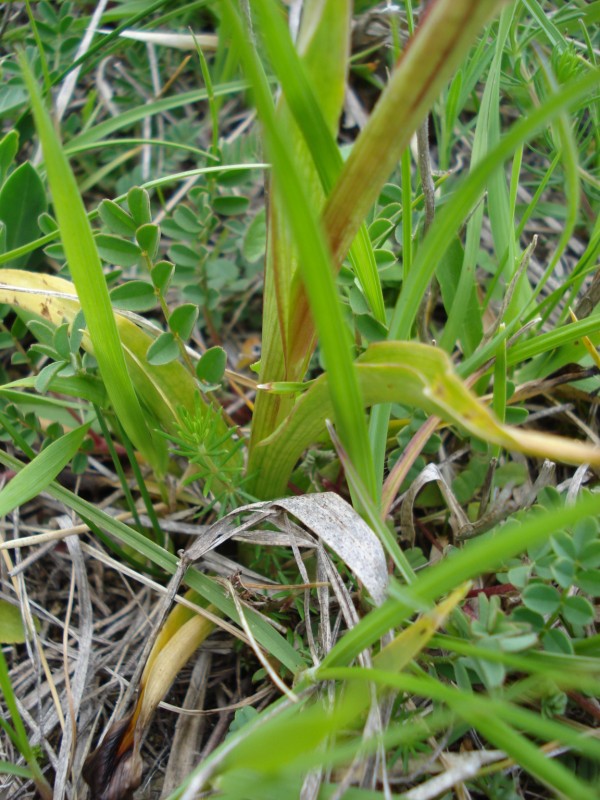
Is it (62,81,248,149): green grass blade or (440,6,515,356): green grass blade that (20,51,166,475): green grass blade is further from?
(62,81,248,149): green grass blade

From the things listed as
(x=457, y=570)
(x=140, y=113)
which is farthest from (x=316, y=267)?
(x=140, y=113)

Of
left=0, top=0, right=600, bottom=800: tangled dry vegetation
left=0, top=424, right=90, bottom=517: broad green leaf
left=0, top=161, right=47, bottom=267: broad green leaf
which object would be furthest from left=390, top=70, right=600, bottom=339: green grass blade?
left=0, top=161, right=47, bottom=267: broad green leaf

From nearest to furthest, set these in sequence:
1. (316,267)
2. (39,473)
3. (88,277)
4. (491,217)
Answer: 1. (316,267)
2. (88,277)
3. (39,473)
4. (491,217)

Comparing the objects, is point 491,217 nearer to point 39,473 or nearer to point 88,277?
point 88,277

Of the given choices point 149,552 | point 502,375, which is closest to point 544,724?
point 502,375

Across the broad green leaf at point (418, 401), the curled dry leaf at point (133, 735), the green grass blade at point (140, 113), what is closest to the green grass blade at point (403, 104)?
the broad green leaf at point (418, 401)

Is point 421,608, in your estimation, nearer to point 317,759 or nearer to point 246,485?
point 317,759
